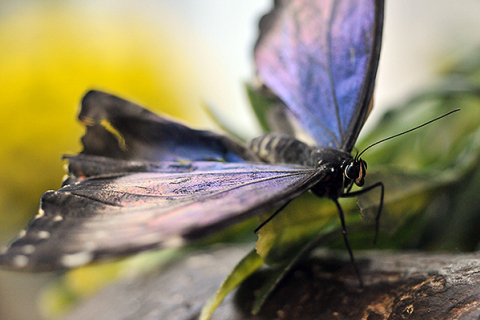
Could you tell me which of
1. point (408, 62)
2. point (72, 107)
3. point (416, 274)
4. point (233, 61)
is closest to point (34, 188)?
point (72, 107)

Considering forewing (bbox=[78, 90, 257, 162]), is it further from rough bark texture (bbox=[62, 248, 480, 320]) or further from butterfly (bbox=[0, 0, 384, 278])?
rough bark texture (bbox=[62, 248, 480, 320])

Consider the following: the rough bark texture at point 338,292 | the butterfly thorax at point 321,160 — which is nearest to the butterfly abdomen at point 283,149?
the butterfly thorax at point 321,160

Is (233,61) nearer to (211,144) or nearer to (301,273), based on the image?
(211,144)

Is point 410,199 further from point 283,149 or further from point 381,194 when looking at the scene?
point 283,149

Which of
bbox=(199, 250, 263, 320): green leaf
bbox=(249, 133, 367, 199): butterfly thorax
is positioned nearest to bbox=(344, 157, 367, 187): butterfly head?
bbox=(249, 133, 367, 199): butterfly thorax

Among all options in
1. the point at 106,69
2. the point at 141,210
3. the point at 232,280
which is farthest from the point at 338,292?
the point at 106,69

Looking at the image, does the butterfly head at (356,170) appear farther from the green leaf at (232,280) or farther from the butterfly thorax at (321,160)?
the green leaf at (232,280)

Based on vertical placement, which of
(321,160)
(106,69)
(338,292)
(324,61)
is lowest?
(338,292)
